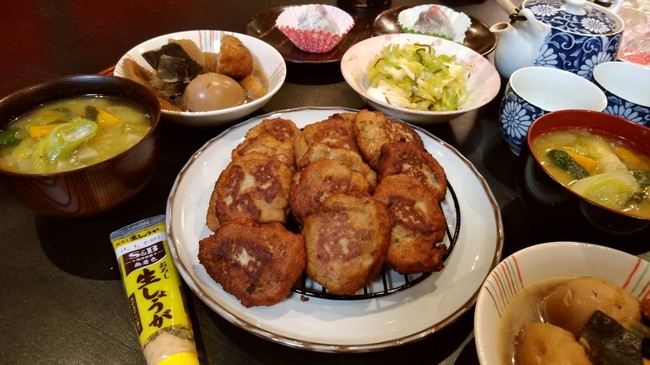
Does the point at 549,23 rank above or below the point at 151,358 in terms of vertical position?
above

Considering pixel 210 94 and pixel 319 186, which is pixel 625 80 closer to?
pixel 319 186

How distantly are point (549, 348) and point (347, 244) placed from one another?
Answer: 29.6 inches

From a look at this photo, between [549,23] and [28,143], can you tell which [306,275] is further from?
[549,23]

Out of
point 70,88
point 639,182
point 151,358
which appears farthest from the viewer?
point 70,88

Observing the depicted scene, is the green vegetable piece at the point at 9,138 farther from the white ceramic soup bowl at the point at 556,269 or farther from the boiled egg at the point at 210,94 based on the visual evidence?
the white ceramic soup bowl at the point at 556,269

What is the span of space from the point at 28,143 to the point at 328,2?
3391 millimetres

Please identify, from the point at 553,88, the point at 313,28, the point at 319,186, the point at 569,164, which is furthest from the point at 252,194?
the point at 553,88

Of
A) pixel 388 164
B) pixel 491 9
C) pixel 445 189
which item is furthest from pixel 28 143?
pixel 491 9

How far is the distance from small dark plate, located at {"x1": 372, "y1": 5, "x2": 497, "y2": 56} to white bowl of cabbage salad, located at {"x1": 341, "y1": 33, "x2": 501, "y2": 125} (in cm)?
52

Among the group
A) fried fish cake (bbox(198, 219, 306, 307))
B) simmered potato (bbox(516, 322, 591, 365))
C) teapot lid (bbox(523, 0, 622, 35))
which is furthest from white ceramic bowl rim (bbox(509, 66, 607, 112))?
fried fish cake (bbox(198, 219, 306, 307))

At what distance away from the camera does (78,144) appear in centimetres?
198

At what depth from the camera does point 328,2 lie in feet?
14.8

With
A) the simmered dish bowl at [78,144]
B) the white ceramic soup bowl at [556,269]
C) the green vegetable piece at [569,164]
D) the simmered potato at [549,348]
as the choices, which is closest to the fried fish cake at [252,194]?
the simmered dish bowl at [78,144]

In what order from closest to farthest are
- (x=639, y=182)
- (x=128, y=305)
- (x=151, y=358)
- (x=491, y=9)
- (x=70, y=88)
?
(x=151, y=358) < (x=128, y=305) < (x=639, y=182) < (x=70, y=88) < (x=491, y=9)
